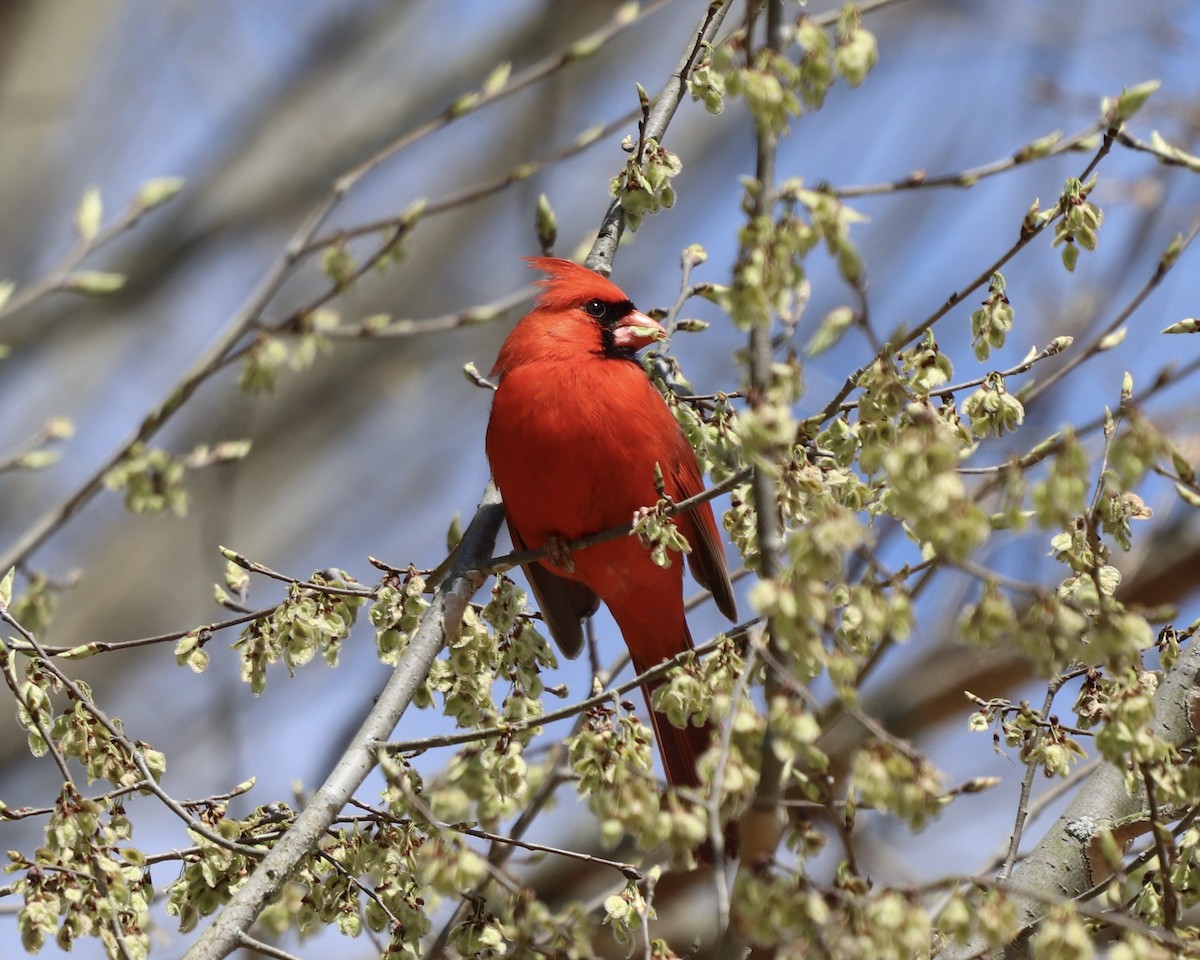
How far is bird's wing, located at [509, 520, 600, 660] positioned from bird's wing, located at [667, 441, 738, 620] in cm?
40

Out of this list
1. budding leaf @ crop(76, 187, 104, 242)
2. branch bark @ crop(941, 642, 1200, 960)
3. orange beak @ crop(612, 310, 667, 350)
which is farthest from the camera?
orange beak @ crop(612, 310, 667, 350)

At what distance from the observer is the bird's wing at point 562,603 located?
369 cm

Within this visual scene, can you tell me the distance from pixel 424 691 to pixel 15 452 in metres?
0.73

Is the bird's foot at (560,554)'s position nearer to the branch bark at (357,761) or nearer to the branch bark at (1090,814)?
the branch bark at (357,761)

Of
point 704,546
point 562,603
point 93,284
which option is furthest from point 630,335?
point 93,284

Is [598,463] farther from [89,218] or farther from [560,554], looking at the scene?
[89,218]

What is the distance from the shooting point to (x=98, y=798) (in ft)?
6.89

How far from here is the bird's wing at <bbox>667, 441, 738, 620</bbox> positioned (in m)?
3.33

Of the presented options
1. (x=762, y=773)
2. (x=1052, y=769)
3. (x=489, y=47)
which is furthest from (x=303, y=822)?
(x=489, y=47)

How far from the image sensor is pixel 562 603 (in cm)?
383

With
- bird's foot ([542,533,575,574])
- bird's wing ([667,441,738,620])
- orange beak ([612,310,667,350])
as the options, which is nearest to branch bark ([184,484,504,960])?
bird's foot ([542,533,575,574])

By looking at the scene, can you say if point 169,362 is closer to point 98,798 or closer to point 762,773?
point 98,798

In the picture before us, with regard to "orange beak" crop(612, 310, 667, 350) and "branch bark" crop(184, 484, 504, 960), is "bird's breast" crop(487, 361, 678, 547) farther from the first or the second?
"branch bark" crop(184, 484, 504, 960)

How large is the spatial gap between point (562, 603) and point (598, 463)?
62cm
